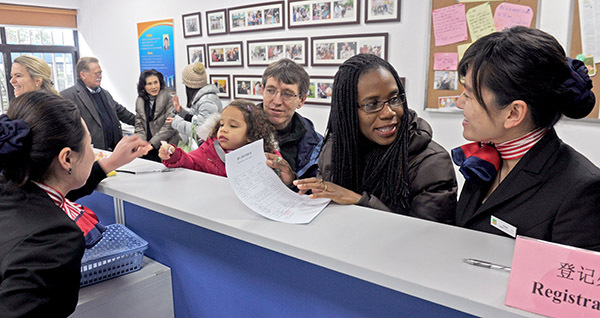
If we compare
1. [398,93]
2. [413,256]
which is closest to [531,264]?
[413,256]

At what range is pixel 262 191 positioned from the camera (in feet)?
3.73

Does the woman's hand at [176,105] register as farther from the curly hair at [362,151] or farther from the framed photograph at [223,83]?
the curly hair at [362,151]

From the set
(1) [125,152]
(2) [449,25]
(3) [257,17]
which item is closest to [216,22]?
(3) [257,17]

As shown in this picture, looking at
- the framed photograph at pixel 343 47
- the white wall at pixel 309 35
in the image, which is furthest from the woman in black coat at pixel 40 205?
the framed photograph at pixel 343 47

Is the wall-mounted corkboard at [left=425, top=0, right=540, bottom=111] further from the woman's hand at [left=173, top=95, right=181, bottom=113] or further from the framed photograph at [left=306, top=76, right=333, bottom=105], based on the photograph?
the woman's hand at [left=173, top=95, right=181, bottom=113]

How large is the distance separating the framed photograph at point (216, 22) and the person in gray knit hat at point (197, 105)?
947 millimetres

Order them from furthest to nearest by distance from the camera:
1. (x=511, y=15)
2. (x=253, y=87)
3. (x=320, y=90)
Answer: (x=253, y=87) < (x=320, y=90) < (x=511, y=15)

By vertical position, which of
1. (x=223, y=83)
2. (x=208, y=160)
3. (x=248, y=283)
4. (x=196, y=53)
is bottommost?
(x=248, y=283)

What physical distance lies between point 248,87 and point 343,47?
1.34 metres

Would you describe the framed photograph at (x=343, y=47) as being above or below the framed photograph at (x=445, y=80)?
above

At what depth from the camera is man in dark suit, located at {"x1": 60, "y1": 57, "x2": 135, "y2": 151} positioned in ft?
12.2

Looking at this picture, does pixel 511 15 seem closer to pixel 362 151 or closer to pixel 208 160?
pixel 362 151

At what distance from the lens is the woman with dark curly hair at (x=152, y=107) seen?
4.08 metres

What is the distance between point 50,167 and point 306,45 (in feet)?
10.8
